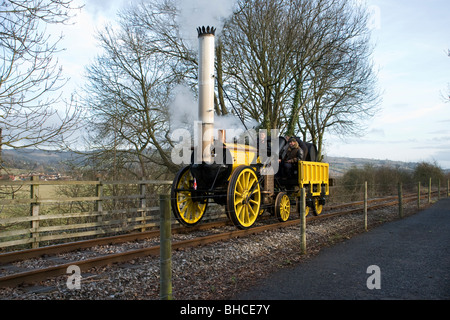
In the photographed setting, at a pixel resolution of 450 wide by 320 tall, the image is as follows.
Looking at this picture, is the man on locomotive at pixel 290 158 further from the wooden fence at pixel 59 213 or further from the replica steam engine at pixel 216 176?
the wooden fence at pixel 59 213

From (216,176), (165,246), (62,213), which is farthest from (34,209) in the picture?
(165,246)

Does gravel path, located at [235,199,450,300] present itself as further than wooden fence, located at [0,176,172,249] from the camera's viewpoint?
No

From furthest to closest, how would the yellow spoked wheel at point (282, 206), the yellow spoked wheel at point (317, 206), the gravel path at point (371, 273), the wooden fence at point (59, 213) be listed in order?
the yellow spoked wheel at point (317, 206), the yellow spoked wheel at point (282, 206), the wooden fence at point (59, 213), the gravel path at point (371, 273)

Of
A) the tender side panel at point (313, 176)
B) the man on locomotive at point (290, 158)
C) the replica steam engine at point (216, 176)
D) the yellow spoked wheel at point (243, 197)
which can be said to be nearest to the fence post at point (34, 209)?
the replica steam engine at point (216, 176)

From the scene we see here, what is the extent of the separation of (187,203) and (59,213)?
10.5 feet

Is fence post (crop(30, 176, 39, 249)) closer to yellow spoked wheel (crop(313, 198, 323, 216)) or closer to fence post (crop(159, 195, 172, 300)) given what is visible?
fence post (crop(159, 195, 172, 300))

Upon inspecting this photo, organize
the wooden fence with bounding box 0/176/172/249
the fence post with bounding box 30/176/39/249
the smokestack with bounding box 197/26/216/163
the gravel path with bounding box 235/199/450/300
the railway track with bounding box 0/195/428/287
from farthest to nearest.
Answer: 1. the smokestack with bounding box 197/26/216/163
2. the fence post with bounding box 30/176/39/249
3. the wooden fence with bounding box 0/176/172/249
4. the railway track with bounding box 0/195/428/287
5. the gravel path with bounding box 235/199/450/300

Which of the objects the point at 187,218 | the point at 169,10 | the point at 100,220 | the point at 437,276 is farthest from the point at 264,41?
the point at 437,276

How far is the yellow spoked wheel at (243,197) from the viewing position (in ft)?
25.2

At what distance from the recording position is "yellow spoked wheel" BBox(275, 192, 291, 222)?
9883 millimetres

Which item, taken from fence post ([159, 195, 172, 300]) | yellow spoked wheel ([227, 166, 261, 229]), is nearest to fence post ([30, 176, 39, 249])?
yellow spoked wheel ([227, 166, 261, 229])

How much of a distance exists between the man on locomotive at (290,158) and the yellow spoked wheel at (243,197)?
2391 millimetres

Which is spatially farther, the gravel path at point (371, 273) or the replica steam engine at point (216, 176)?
the replica steam engine at point (216, 176)

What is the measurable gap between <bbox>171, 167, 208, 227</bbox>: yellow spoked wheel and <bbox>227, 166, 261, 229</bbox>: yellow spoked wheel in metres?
1.15
